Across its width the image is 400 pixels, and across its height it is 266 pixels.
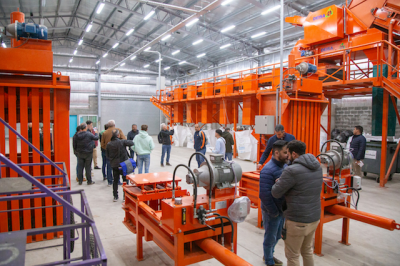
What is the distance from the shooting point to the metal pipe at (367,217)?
3.50 meters

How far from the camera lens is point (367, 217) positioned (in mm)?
3727

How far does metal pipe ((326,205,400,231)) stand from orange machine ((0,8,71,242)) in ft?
14.8

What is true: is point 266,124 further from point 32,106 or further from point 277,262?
point 32,106

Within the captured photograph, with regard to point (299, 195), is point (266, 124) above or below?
above

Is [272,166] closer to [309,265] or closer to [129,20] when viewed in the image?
[309,265]

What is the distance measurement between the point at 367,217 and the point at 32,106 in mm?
5547

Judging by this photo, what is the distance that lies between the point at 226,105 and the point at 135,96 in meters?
17.8

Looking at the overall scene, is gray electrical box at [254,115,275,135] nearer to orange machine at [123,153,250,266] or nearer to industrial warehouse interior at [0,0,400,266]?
industrial warehouse interior at [0,0,400,266]

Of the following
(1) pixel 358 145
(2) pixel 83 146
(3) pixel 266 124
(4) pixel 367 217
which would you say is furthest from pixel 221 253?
(1) pixel 358 145

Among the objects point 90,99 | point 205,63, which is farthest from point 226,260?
point 90,99

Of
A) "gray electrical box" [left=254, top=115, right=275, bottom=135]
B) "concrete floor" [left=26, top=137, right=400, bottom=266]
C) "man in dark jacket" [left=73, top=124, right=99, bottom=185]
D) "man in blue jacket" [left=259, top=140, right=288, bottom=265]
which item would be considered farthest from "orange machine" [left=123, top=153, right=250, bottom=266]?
"man in dark jacket" [left=73, top=124, right=99, bottom=185]

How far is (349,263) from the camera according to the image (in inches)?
156

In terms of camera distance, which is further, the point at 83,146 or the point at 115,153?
the point at 83,146

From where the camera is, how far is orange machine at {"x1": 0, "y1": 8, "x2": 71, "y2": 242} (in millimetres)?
4191
